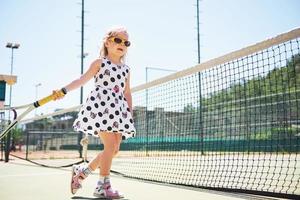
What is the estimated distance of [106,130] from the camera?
10.2 ft

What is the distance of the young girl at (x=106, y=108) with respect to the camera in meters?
3.12

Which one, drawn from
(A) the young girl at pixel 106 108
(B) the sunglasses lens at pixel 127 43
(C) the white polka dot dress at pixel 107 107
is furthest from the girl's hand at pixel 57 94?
(B) the sunglasses lens at pixel 127 43

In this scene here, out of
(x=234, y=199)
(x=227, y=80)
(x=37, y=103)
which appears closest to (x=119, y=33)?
(x=37, y=103)

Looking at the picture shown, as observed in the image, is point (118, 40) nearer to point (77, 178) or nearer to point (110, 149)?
point (110, 149)

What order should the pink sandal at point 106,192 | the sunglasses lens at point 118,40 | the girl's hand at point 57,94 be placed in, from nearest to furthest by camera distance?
the girl's hand at point 57,94 → the pink sandal at point 106,192 → the sunglasses lens at point 118,40

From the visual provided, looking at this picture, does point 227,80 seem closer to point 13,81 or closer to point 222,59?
point 222,59

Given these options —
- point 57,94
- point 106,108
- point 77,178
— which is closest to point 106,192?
point 77,178

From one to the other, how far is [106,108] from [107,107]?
0.01 meters

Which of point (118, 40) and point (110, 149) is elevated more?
point (118, 40)

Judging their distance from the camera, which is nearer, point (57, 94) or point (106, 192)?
→ point (57, 94)

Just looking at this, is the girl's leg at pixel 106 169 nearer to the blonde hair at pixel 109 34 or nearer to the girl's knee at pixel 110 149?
the girl's knee at pixel 110 149

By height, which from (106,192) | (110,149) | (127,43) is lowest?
(106,192)

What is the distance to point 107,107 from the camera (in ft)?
10.4

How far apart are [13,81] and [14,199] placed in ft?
7.62
